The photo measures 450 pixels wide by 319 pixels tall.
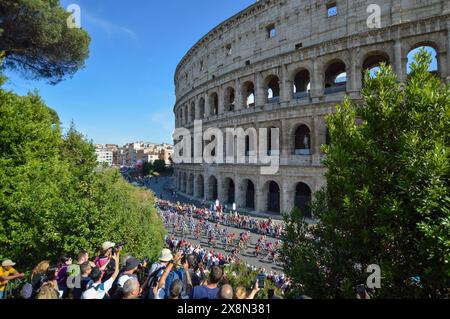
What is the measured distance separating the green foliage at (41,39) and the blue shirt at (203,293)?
48.4 ft

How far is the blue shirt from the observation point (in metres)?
3.68

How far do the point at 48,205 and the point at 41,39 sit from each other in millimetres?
11175

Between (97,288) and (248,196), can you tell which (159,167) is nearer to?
(248,196)

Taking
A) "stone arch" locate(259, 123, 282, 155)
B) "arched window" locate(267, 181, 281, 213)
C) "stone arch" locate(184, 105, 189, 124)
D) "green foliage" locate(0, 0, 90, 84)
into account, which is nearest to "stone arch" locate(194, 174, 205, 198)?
"stone arch" locate(184, 105, 189, 124)

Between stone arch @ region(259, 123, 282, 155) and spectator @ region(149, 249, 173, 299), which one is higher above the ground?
stone arch @ region(259, 123, 282, 155)

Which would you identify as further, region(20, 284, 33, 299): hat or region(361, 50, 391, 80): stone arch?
region(361, 50, 391, 80): stone arch

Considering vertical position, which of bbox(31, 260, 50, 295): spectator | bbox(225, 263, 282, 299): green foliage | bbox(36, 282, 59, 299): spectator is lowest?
bbox(225, 263, 282, 299): green foliage

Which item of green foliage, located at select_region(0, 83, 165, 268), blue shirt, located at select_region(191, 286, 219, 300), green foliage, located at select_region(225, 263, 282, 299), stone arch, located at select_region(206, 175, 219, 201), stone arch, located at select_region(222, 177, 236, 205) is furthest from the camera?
stone arch, located at select_region(206, 175, 219, 201)

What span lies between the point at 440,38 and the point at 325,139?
8.30 metres

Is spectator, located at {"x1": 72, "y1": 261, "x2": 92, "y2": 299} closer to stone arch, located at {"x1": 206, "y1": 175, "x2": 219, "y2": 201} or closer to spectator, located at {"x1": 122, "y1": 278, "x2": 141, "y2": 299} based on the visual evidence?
spectator, located at {"x1": 122, "y1": 278, "x2": 141, "y2": 299}

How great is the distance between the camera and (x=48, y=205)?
7559 millimetres

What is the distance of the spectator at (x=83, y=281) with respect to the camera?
13.9 ft

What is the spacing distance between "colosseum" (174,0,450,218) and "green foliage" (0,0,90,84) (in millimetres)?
11959
